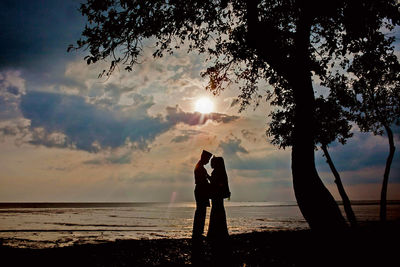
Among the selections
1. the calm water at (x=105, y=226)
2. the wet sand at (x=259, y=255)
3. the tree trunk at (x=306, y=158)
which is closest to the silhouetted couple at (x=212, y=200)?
the wet sand at (x=259, y=255)

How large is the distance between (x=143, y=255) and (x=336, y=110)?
53.0ft

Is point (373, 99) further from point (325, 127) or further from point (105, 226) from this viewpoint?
point (105, 226)

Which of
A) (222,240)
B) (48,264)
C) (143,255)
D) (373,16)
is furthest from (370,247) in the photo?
(48,264)

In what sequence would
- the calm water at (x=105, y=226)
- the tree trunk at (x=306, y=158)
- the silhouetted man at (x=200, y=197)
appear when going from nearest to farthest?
the tree trunk at (x=306, y=158), the silhouetted man at (x=200, y=197), the calm water at (x=105, y=226)

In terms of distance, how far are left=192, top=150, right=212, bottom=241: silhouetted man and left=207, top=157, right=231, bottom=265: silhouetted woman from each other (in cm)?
24

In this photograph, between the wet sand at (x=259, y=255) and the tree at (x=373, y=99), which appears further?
the tree at (x=373, y=99)

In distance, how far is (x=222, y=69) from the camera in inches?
578

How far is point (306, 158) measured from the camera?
8594 mm

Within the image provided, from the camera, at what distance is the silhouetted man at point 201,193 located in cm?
902

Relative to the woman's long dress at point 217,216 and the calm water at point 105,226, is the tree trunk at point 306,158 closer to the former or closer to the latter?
the woman's long dress at point 217,216

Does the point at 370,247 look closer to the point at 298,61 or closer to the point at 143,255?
the point at 298,61

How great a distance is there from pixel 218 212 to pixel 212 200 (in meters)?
0.42

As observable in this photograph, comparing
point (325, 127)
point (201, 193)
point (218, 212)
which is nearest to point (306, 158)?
point (218, 212)

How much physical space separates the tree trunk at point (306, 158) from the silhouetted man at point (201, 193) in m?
2.77
